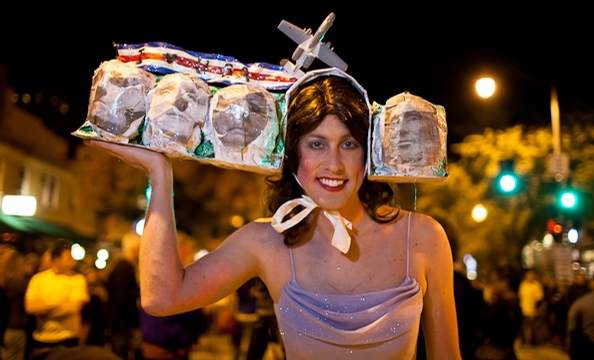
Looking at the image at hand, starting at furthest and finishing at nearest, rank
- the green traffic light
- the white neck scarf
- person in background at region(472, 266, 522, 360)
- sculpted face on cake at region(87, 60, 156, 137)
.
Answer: the green traffic light
person in background at region(472, 266, 522, 360)
the white neck scarf
sculpted face on cake at region(87, 60, 156, 137)

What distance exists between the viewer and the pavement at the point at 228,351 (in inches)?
565

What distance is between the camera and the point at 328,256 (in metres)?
2.75

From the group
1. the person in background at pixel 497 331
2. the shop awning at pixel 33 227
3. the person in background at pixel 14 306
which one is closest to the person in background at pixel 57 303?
the person in background at pixel 14 306

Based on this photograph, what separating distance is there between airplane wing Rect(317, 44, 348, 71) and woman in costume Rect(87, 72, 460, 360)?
151mm

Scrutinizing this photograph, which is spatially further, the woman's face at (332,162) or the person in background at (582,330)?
the person in background at (582,330)

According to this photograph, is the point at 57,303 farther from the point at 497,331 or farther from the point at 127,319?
the point at 497,331

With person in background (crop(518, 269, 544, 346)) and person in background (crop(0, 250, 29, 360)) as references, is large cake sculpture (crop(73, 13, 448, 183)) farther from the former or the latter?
person in background (crop(518, 269, 544, 346))

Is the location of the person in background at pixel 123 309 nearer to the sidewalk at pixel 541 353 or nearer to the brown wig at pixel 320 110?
the brown wig at pixel 320 110

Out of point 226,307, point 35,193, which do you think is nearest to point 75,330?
point 226,307

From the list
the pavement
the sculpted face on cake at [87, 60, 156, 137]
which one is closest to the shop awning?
the pavement

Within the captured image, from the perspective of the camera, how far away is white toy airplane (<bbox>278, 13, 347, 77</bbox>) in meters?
2.74

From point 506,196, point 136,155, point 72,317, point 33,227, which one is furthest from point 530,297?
point 33,227

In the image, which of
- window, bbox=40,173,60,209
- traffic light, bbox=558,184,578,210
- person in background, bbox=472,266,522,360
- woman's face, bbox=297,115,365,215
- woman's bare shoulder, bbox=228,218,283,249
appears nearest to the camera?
woman's face, bbox=297,115,365,215

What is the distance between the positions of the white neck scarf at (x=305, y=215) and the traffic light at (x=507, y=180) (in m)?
13.0
